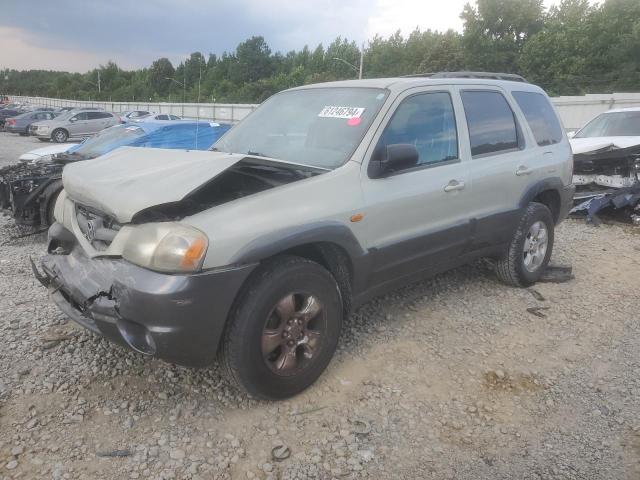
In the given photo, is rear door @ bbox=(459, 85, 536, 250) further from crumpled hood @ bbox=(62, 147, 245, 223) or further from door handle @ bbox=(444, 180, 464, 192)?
crumpled hood @ bbox=(62, 147, 245, 223)

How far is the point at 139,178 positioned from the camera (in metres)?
2.76

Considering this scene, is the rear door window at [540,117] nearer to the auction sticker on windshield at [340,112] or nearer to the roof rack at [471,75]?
the roof rack at [471,75]

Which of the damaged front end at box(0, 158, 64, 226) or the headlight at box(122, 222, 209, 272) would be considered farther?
the damaged front end at box(0, 158, 64, 226)

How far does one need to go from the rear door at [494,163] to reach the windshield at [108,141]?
20.3 feet

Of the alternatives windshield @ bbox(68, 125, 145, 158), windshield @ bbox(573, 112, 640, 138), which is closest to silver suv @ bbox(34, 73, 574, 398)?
windshield @ bbox(68, 125, 145, 158)

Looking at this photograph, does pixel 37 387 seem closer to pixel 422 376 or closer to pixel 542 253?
pixel 422 376

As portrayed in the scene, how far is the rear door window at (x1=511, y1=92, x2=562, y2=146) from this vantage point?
15.0 ft

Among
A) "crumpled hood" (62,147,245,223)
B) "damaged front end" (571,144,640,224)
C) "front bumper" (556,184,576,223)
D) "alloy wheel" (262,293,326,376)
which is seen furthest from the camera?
"damaged front end" (571,144,640,224)

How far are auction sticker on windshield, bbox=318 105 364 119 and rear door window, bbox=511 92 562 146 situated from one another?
1904 mm

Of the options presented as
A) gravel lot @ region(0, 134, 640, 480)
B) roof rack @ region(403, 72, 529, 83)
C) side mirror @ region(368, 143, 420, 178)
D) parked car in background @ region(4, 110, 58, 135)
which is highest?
roof rack @ region(403, 72, 529, 83)

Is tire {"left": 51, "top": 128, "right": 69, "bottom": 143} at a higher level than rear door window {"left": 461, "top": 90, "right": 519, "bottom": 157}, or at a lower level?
lower

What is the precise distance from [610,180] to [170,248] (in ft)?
24.7

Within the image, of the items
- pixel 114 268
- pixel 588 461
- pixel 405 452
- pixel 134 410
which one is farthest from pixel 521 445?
pixel 114 268

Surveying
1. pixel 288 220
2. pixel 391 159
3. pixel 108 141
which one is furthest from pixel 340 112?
pixel 108 141
